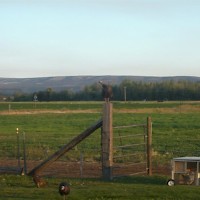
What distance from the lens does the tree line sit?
466 feet

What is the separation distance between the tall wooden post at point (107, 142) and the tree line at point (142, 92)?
11734cm

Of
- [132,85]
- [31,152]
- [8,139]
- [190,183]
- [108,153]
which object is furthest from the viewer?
[132,85]

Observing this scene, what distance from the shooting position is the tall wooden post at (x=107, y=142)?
20828 mm

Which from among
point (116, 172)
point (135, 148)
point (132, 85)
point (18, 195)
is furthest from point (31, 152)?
point (132, 85)

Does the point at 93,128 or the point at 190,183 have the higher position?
the point at 93,128

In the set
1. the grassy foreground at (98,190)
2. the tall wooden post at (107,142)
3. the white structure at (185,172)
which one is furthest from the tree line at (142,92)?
the grassy foreground at (98,190)

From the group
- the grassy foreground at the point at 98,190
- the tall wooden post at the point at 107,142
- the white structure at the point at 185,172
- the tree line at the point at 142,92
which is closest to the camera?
the grassy foreground at the point at 98,190

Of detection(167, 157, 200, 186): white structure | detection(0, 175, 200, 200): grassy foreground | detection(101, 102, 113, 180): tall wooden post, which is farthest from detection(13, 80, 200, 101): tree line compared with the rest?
detection(0, 175, 200, 200): grassy foreground

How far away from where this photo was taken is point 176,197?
15906 millimetres

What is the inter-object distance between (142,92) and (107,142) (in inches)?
5090

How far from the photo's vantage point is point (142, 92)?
15012 cm

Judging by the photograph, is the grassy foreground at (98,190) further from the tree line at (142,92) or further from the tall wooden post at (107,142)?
the tree line at (142,92)

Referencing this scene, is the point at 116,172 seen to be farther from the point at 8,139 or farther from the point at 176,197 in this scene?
the point at 8,139

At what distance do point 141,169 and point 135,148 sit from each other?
19.0ft
